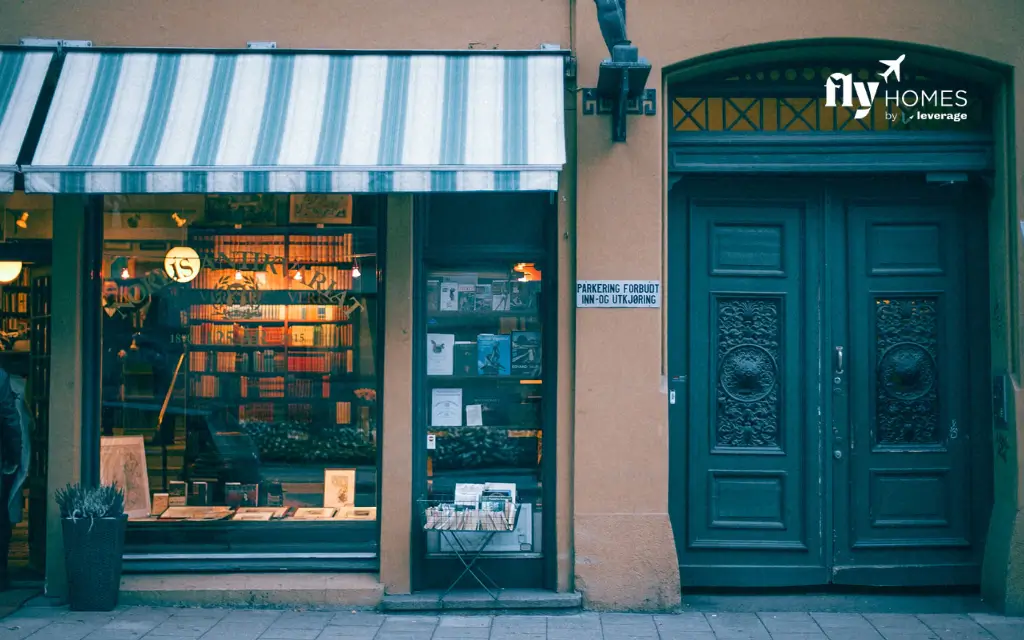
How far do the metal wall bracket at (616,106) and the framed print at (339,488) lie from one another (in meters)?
3.33

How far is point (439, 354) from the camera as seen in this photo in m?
7.15

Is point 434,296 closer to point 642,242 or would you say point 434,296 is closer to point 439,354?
point 439,354

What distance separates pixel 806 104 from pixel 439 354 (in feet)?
11.4

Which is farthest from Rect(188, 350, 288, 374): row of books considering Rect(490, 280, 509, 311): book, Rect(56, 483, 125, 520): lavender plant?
Rect(490, 280, 509, 311): book

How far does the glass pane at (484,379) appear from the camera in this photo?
23.4 feet

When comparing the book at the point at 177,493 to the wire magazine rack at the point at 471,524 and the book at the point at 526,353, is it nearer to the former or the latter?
the wire magazine rack at the point at 471,524

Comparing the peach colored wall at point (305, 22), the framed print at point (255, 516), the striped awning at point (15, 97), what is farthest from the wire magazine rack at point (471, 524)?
the striped awning at point (15, 97)

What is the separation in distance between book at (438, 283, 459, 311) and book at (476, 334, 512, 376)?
32 cm

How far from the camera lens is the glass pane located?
7.14m

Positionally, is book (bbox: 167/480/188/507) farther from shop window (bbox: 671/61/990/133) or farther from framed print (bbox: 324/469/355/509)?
shop window (bbox: 671/61/990/133)

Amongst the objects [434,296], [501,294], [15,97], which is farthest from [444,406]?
[15,97]

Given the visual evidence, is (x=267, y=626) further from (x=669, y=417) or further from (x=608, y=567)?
(x=669, y=417)

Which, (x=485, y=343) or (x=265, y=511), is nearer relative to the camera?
(x=485, y=343)

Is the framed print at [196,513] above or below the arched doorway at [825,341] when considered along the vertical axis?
below
